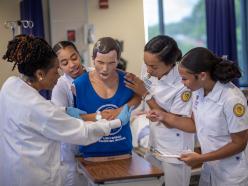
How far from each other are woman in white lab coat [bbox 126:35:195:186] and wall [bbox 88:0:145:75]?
9.71 ft

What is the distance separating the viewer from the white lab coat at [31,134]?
1758 mm

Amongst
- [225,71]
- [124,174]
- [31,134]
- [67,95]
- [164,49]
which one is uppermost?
[164,49]

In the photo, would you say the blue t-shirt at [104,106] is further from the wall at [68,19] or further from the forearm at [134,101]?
the wall at [68,19]

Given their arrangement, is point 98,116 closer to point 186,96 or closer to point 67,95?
point 67,95

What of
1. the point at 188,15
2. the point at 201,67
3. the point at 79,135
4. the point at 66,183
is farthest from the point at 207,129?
the point at 188,15

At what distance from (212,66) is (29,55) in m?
0.82

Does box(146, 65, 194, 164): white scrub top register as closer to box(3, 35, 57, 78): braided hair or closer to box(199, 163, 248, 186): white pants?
box(199, 163, 248, 186): white pants

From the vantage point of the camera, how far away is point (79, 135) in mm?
1833

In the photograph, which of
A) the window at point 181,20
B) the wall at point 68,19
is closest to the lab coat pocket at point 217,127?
the wall at point 68,19

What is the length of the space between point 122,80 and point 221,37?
2971mm

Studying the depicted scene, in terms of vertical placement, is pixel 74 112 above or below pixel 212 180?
above

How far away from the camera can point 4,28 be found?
474 cm

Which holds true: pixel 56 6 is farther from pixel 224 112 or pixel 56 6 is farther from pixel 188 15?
pixel 224 112

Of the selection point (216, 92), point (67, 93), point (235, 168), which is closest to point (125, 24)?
point (67, 93)
